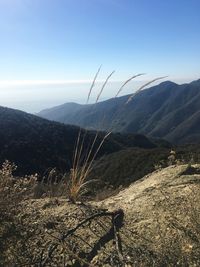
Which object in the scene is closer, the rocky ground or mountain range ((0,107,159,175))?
the rocky ground

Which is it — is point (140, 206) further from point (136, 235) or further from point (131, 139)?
point (131, 139)

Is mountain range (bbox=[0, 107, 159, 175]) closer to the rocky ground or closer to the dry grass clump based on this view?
the rocky ground

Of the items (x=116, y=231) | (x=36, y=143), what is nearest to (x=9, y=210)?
(x=116, y=231)

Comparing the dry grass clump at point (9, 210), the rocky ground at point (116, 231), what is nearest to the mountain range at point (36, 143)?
the rocky ground at point (116, 231)

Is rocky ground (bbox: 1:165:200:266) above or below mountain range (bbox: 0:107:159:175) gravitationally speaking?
above

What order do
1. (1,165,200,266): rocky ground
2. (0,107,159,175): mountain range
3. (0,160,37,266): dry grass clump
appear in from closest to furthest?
(1,165,200,266): rocky ground → (0,160,37,266): dry grass clump → (0,107,159,175): mountain range

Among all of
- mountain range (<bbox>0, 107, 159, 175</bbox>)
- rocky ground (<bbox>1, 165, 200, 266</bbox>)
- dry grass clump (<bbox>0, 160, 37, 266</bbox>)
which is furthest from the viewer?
mountain range (<bbox>0, 107, 159, 175</bbox>)

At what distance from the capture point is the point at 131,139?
97125 millimetres

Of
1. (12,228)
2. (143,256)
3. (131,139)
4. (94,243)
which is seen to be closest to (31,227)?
(12,228)

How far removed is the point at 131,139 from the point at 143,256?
94908 millimetres

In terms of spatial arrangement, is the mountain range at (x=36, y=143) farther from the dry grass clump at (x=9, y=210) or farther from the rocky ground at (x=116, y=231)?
the dry grass clump at (x=9, y=210)

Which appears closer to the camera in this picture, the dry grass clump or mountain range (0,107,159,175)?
the dry grass clump

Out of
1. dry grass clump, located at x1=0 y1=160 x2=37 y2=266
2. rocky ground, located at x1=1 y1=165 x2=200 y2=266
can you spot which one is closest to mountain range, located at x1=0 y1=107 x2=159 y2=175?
rocky ground, located at x1=1 y1=165 x2=200 y2=266

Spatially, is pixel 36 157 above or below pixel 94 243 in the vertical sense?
below
